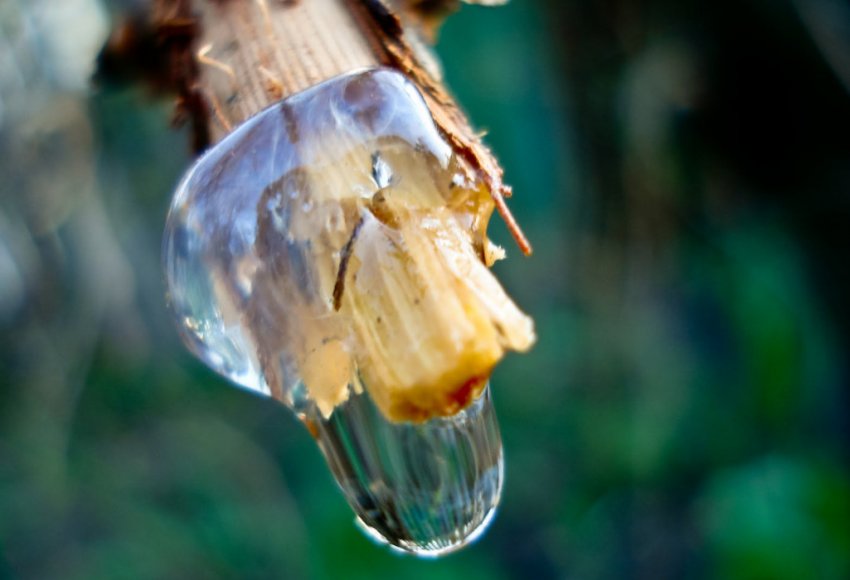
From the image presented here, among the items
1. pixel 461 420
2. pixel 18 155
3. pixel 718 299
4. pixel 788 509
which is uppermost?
pixel 461 420

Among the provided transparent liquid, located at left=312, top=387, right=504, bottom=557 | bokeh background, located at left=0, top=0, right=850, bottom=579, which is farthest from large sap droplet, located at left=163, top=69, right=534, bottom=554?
bokeh background, located at left=0, top=0, right=850, bottom=579

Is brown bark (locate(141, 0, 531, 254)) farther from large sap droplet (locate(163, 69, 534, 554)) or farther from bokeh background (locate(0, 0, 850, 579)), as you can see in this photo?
bokeh background (locate(0, 0, 850, 579))

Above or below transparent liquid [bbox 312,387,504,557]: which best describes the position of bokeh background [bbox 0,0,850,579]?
below

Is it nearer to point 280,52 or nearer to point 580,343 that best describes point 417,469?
point 280,52

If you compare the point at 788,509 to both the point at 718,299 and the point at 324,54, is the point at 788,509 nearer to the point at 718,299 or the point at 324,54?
the point at 718,299

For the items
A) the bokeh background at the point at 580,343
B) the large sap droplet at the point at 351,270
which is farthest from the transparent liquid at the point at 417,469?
the bokeh background at the point at 580,343

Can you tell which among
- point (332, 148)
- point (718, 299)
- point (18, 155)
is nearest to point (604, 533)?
point (718, 299)

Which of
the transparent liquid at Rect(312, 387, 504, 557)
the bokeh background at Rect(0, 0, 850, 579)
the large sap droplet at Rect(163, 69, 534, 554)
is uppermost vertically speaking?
the large sap droplet at Rect(163, 69, 534, 554)

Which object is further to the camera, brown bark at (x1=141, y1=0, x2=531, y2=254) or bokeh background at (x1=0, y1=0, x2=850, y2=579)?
bokeh background at (x1=0, y1=0, x2=850, y2=579)

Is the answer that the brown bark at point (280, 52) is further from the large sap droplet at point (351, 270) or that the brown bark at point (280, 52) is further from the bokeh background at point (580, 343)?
the bokeh background at point (580, 343)

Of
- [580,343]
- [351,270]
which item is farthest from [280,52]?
[580,343]
